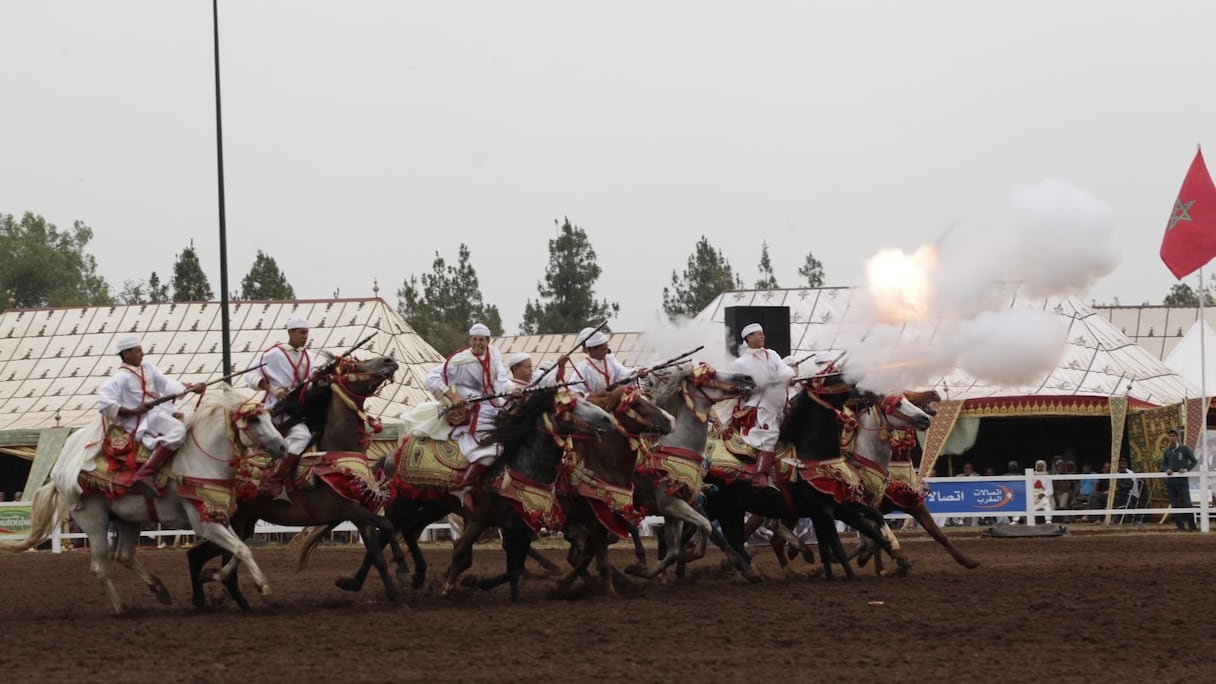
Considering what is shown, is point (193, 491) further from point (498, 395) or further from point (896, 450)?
point (896, 450)

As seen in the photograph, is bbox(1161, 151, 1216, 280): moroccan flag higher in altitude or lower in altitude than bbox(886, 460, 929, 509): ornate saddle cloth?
higher

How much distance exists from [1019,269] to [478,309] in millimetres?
51595

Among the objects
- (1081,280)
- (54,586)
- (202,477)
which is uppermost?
(1081,280)

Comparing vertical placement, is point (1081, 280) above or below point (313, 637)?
above

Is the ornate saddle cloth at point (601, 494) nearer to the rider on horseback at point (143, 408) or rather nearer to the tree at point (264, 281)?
the rider on horseback at point (143, 408)

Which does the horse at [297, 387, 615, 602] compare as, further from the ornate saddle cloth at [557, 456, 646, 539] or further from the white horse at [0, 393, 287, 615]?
the white horse at [0, 393, 287, 615]

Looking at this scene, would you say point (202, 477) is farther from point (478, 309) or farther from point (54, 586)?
point (478, 309)

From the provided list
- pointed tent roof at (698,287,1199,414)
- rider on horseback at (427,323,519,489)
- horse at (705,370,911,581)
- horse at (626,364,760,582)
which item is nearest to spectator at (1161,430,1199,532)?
pointed tent roof at (698,287,1199,414)

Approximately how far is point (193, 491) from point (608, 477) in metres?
3.80

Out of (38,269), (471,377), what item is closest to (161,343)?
(471,377)

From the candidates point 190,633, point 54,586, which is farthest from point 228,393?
point 54,586

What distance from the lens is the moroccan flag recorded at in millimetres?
30391

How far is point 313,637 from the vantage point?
12.4 metres

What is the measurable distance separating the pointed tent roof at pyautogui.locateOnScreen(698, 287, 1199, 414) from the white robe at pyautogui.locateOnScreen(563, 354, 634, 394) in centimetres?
1268
